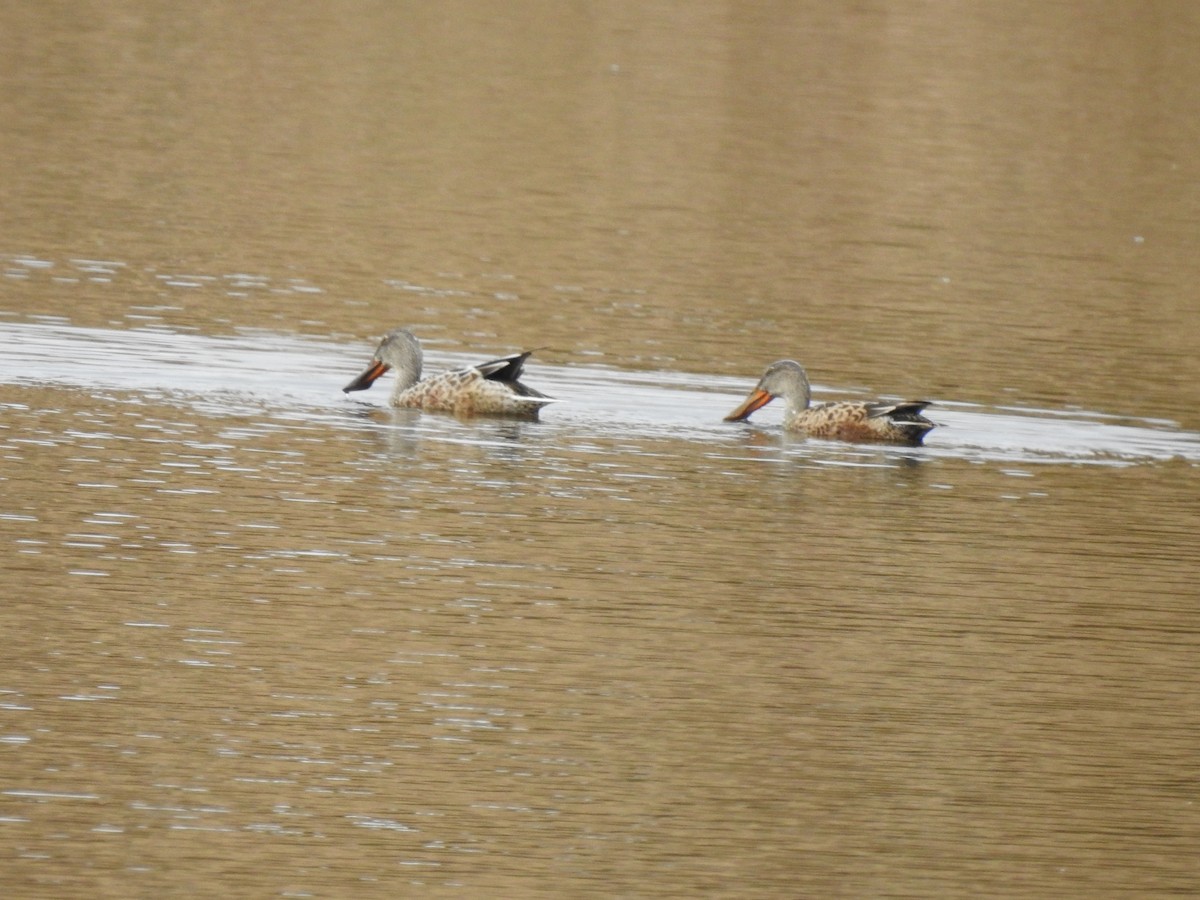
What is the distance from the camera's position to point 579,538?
14914 mm

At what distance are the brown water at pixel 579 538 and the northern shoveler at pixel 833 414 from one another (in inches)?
9.7

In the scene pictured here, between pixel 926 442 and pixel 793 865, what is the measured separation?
404 inches

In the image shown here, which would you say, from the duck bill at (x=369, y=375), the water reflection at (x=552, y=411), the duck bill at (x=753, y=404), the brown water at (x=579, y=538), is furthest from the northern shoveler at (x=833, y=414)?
the duck bill at (x=369, y=375)

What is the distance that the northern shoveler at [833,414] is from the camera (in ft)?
62.9

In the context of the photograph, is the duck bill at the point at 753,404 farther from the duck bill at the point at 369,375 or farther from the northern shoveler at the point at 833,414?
the duck bill at the point at 369,375

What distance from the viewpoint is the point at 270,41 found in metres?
52.8

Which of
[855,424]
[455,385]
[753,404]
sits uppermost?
[455,385]

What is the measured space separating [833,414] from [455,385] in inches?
112

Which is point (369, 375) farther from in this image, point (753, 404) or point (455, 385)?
point (753, 404)

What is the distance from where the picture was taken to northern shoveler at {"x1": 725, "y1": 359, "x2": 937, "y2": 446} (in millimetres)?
19172

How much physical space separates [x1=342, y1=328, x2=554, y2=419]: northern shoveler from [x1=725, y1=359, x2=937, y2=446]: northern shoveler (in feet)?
5.62

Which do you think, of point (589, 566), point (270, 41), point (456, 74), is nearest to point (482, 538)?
point (589, 566)

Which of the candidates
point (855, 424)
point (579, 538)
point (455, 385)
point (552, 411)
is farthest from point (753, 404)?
point (579, 538)

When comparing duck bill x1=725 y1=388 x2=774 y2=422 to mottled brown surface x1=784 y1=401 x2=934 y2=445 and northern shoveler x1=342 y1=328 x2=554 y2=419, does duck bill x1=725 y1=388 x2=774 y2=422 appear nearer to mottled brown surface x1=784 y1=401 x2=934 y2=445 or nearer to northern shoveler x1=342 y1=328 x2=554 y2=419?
mottled brown surface x1=784 y1=401 x2=934 y2=445
